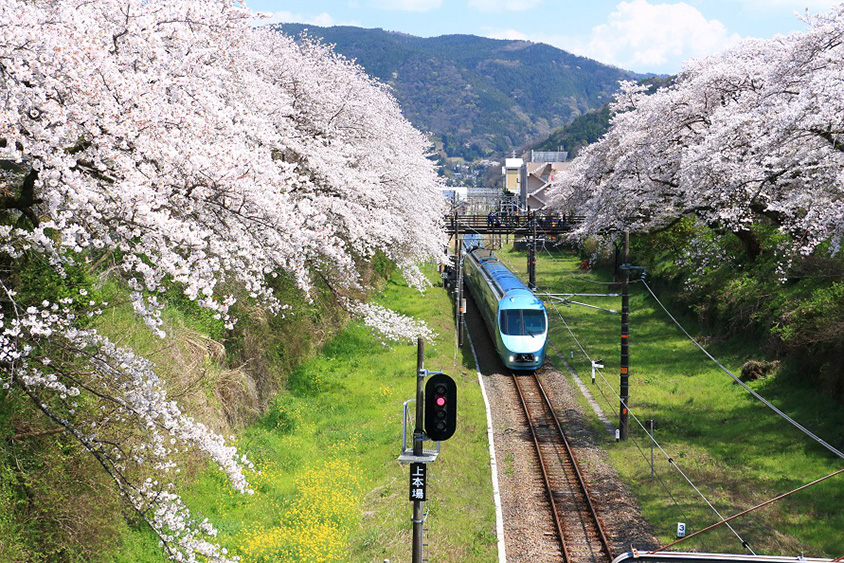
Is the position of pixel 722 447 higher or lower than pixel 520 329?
lower

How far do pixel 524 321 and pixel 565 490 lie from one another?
10.6 m

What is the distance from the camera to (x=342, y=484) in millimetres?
15836

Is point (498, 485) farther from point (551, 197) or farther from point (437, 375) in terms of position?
point (551, 197)

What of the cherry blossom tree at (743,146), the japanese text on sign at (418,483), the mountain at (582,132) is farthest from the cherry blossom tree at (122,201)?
the mountain at (582,132)

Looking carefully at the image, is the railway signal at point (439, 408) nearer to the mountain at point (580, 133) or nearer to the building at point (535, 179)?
the building at point (535, 179)

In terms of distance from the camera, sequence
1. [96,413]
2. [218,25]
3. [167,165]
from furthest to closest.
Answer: [218,25] < [96,413] < [167,165]

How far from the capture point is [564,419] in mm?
23125

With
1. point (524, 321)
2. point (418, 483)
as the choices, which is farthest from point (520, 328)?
point (418, 483)

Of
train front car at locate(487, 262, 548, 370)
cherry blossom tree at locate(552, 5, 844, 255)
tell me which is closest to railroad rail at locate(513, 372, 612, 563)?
train front car at locate(487, 262, 548, 370)

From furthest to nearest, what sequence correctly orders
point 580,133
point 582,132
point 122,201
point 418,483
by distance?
point 580,133 < point 582,132 < point 418,483 < point 122,201

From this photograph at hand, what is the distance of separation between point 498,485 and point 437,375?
8.29 metres

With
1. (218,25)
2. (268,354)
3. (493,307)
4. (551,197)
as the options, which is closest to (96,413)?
(218,25)

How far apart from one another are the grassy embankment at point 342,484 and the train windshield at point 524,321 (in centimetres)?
398

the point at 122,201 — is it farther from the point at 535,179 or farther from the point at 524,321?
the point at 535,179
